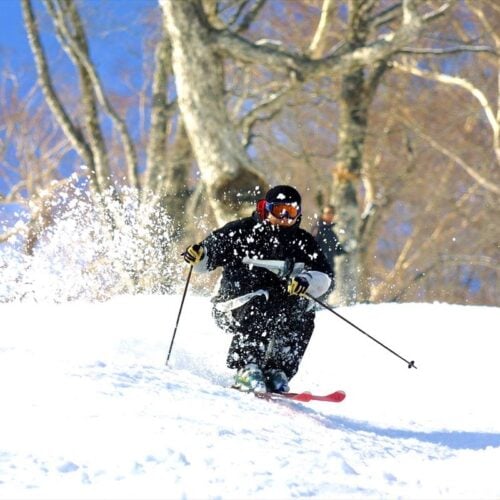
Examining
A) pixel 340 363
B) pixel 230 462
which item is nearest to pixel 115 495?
pixel 230 462

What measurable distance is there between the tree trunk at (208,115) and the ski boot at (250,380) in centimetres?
481

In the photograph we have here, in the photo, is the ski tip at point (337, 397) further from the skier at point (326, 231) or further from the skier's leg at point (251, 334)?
the skier at point (326, 231)

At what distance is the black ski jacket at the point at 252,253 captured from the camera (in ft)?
15.4

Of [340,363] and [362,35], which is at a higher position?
[362,35]

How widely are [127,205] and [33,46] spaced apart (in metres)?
3.44

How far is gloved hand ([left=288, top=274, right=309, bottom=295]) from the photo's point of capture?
4.43 metres

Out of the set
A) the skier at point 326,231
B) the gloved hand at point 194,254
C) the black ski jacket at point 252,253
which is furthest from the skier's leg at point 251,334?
the skier at point 326,231

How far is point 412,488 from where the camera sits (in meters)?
2.69

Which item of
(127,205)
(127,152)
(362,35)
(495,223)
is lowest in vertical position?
(127,205)

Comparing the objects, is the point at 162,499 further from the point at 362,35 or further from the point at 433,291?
the point at 433,291

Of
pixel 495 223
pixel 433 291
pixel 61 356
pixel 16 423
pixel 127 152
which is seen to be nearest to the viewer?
pixel 16 423

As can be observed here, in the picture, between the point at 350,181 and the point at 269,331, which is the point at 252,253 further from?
the point at 350,181

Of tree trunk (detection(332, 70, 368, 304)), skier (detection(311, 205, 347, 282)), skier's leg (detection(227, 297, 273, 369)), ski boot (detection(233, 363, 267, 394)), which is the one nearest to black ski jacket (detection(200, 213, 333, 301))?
skier's leg (detection(227, 297, 273, 369))

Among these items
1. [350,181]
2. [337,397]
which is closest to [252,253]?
[337,397]
